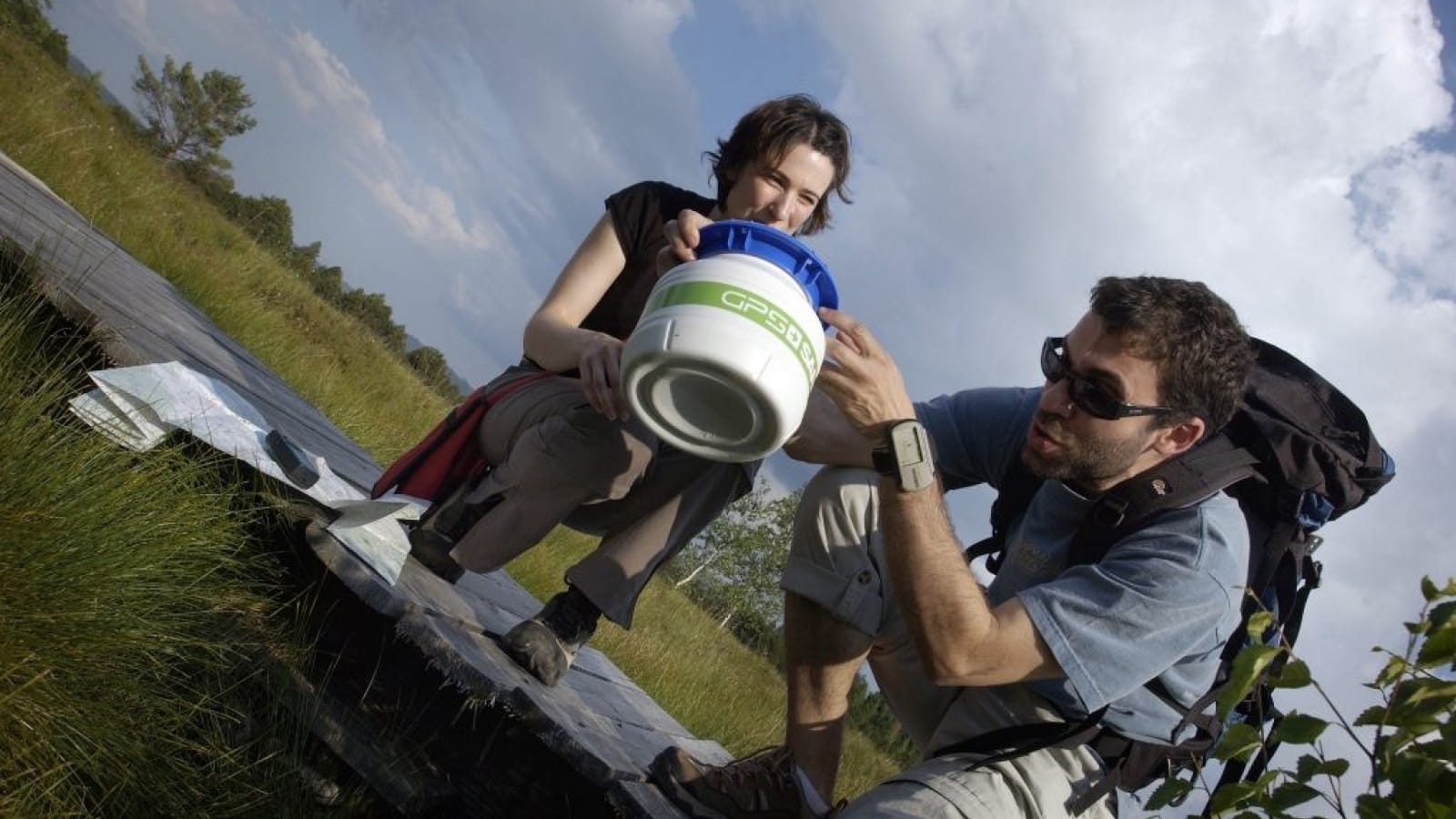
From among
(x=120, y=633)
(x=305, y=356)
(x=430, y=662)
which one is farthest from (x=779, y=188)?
(x=305, y=356)

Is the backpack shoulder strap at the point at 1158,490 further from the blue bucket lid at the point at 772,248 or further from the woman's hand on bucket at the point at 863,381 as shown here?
the blue bucket lid at the point at 772,248

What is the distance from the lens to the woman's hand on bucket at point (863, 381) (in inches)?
92.1

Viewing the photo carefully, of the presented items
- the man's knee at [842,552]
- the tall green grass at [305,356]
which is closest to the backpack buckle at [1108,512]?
the man's knee at [842,552]

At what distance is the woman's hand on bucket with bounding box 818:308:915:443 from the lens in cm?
234

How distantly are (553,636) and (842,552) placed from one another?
849 millimetres

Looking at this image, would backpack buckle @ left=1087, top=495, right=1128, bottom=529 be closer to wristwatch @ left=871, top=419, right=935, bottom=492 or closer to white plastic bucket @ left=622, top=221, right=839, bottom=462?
wristwatch @ left=871, top=419, right=935, bottom=492

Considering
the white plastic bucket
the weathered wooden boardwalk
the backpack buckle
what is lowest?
the weathered wooden boardwalk

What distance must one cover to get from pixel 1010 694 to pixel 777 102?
1.91 metres

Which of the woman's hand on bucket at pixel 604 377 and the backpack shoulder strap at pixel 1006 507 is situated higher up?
the backpack shoulder strap at pixel 1006 507

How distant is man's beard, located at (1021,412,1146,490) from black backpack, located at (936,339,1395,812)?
107 mm

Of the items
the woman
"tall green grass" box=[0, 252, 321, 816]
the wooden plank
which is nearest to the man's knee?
the woman

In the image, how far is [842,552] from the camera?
9.57 feet

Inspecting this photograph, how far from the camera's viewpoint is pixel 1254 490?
2688mm

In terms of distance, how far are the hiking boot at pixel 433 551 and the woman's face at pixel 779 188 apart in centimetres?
136
